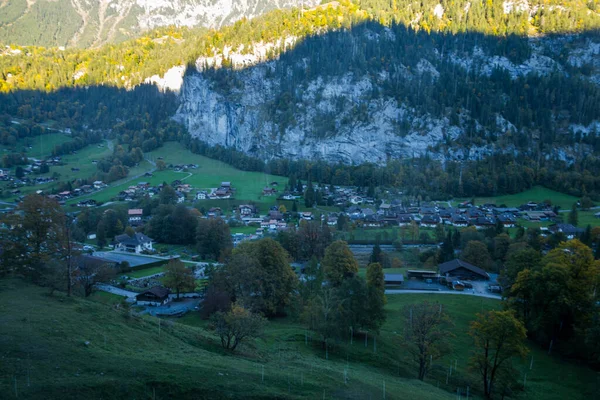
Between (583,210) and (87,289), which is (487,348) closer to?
(87,289)

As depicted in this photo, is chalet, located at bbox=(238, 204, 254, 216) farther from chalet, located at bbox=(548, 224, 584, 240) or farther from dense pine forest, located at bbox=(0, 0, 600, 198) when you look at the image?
chalet, located at bbox=(548, 224, 584, 240)

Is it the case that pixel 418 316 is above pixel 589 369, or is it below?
above

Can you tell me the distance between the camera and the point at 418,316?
2095 cm

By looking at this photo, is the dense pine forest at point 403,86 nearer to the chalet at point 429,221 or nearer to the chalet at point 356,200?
the chalet at point 356,200

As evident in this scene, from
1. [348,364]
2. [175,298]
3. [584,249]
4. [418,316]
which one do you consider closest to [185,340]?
Answer: [348,364]

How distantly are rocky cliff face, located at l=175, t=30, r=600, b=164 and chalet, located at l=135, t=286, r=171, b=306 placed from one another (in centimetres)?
7054

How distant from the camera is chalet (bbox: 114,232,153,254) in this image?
49875 millimetres

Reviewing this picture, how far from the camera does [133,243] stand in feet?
164

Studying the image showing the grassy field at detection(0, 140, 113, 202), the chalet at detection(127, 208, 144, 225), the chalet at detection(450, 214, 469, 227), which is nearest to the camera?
the chalet at detection(127, 208, 144, 225)

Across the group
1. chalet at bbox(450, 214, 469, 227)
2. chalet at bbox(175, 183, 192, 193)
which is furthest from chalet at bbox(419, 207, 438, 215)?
chalet at bbox(175, 183, 192, 193)

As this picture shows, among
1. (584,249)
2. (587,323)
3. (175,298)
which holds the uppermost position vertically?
(584,249)

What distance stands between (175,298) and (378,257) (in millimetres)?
20416

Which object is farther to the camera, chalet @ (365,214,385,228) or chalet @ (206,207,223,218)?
chalet @ (206,207,223,218)

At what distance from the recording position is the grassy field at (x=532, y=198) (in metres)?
75.2
